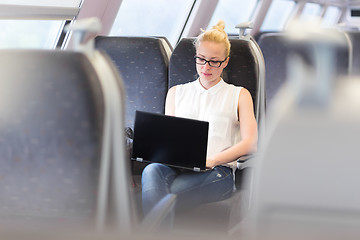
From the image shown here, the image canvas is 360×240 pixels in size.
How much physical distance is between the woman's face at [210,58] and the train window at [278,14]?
5.88 metres

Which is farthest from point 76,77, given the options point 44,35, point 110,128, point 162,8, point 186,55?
point 162,8

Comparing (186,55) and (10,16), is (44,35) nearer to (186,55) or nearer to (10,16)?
(10,16)

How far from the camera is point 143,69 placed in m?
2.62

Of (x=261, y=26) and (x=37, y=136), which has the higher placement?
(x=261, y=26)

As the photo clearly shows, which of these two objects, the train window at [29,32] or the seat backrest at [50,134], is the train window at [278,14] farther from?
the seat backrest at [50,134]

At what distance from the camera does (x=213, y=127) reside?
6.90ft

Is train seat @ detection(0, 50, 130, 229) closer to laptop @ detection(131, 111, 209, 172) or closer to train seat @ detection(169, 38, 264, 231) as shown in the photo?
laptop @ detection(131, 111, 209, 172)

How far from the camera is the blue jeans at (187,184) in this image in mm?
1917

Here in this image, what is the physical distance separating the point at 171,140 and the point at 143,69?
0.88 meters

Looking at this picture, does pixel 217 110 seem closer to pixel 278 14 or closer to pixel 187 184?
pixel 187 184

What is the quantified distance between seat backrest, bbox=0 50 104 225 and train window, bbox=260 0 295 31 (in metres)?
7.11

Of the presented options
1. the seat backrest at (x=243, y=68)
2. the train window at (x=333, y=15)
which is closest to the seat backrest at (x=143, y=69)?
the seat backrest at (x=243, y=68)

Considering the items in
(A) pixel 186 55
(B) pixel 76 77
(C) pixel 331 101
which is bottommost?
(C) pixel 331 101

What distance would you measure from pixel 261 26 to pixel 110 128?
6.86 meters
